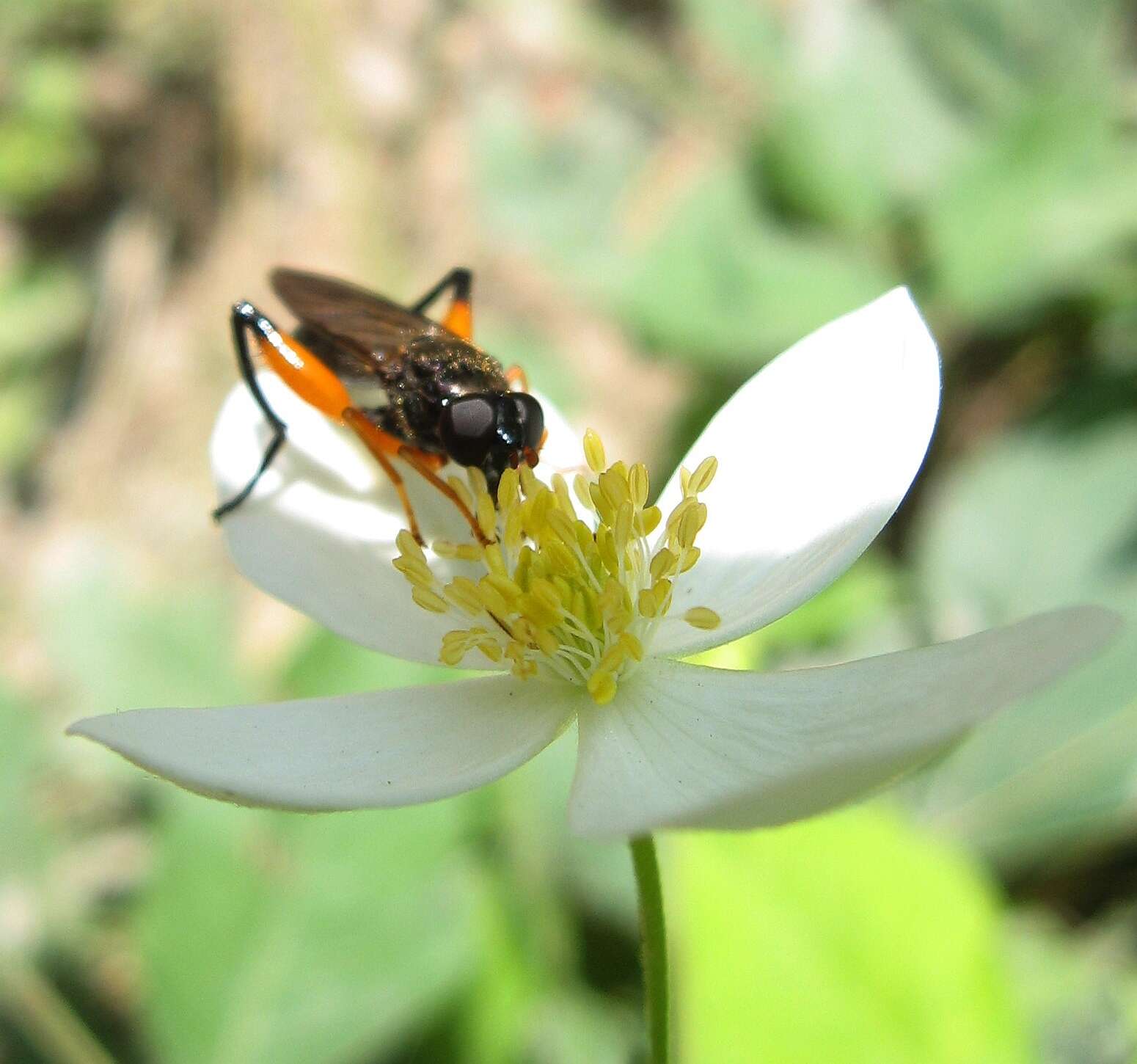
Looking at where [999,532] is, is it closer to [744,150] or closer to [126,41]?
[744,150]

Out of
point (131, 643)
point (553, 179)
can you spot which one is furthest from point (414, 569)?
point (553, 179)

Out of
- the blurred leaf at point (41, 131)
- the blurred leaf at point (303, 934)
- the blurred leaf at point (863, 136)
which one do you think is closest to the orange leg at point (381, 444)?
the blurred leaf at point (303, 934)

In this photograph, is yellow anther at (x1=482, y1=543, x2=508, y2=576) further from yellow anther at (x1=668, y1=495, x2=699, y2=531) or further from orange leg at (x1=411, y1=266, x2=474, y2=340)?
orange leg at (x1=411, y1=266, x2=474, y2=340)

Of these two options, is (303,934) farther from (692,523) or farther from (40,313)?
(40,313)

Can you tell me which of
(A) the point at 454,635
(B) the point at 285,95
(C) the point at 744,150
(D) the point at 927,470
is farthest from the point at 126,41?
(A) the point at 454,635

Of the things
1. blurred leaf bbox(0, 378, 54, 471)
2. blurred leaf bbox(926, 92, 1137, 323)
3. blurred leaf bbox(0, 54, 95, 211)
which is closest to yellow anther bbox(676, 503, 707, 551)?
blurred leaf bbox(926, 92, 1137, 323)
